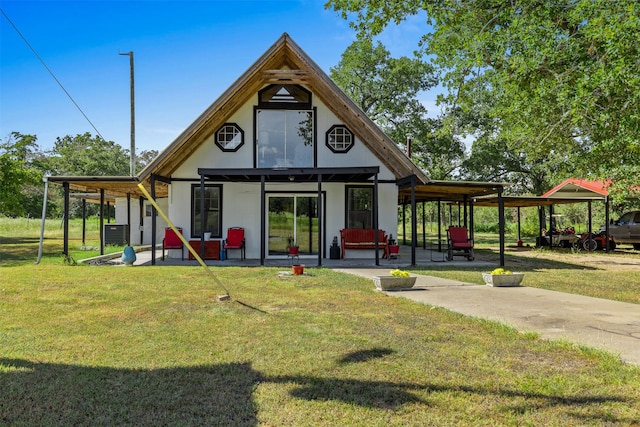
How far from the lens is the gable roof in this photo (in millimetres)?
11875

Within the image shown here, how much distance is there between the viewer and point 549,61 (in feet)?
26.5

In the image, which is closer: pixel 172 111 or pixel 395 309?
pixel 395 309

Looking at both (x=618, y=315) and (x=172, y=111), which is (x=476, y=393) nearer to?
(x=618, y=315)

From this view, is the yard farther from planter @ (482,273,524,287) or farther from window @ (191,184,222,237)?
window @ (191,184,222,237)

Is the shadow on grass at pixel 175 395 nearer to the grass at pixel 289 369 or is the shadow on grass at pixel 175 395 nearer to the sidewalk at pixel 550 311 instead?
the grass at pixel 289 369

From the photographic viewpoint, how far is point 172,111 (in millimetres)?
15734

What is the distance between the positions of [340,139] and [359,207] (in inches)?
84.7

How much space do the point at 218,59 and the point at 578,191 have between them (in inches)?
624

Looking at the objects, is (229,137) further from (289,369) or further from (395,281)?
(289,369)

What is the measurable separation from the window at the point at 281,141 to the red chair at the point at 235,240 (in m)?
2.12

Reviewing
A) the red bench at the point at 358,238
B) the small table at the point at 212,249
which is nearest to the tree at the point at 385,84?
the red bench at the point at 358,238

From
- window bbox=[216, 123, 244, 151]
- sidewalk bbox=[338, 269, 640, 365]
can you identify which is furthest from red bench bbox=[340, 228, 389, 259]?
sidewalk bbox=[338, 269, 640, 365]

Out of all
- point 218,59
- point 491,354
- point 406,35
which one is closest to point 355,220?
point 406,35

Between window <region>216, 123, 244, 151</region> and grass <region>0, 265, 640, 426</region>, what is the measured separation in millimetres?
7798
